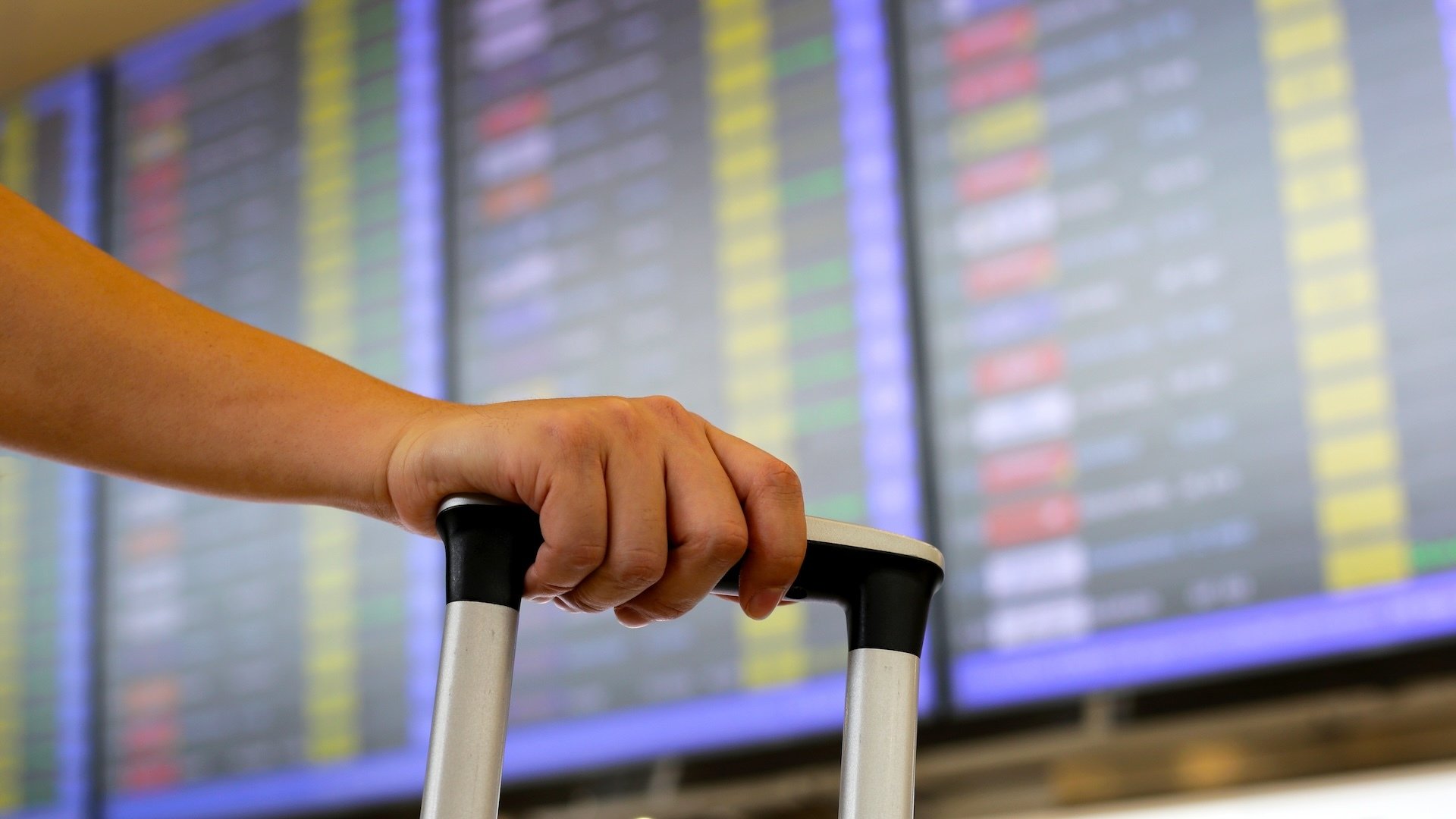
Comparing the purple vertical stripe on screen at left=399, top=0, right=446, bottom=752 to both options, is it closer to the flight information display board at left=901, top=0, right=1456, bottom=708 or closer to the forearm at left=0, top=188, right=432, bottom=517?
the flight information display board at left=901, top=0, right=1456, bottom=708

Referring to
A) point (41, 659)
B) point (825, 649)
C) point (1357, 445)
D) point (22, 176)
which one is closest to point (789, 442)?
point (825, 649)

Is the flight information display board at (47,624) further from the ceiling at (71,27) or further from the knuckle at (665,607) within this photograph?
the knuckle at (665,607)

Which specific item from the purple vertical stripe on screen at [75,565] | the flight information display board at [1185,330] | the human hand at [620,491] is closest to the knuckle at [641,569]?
the human hand at [620,491]

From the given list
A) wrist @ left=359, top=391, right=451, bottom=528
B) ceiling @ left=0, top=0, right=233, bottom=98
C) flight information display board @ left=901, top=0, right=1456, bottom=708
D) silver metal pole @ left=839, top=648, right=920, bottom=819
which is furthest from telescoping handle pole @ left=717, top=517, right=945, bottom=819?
ceiling @ left=0, top=0, right=233, bottom=98

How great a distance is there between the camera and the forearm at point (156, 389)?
57cm

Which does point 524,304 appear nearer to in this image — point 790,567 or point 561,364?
point 561,364

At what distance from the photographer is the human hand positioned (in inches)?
19.7

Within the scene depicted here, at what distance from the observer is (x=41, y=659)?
188 cm

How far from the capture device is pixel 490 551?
1.67 feet

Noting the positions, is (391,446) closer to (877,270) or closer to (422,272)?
(877,270)

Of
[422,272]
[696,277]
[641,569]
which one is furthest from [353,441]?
[422,272]

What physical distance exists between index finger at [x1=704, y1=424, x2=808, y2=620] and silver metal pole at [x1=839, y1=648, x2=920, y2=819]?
1.8 inches

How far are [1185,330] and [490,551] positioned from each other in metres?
0.87

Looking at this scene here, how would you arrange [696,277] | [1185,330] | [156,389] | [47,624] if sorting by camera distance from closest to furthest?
1. [156,389]
2. [1185,330]
3. [696,277]
4. [47,624]
